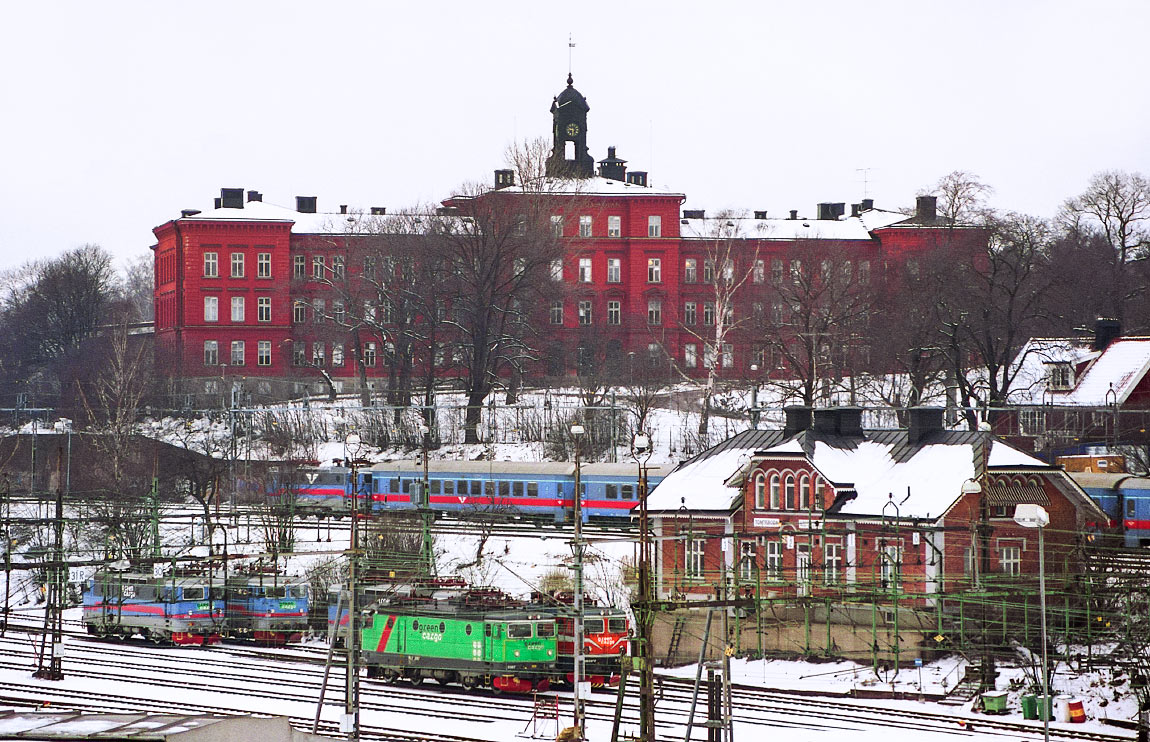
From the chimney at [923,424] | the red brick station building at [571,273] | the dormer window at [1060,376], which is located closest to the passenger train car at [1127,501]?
the chimney at [923,424]

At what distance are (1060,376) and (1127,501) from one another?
631 inches

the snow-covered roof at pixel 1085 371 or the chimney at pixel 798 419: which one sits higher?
the snow-covered roof at pixel 1085 371

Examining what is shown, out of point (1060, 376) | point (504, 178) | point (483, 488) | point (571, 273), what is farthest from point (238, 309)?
point (1060, 376)

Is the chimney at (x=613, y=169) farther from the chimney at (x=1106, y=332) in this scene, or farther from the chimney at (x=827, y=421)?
the chimney at (x=827, y=421)

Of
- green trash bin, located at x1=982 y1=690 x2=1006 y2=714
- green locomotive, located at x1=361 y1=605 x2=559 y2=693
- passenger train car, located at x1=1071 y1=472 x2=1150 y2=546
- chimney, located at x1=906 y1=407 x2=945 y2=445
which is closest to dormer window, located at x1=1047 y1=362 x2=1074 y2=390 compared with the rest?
passenger train car, located at x1=1071 y1=472 x2=1150 y2=546

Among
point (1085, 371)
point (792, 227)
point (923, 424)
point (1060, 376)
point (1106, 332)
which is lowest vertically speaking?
point (923, 424)

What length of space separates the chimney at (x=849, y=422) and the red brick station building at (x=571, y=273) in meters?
42.3

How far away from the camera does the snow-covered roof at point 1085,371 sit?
58031mm

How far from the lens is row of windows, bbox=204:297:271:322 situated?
3568 inches

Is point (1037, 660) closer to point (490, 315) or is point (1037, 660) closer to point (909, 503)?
point (909, 503)

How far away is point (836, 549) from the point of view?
133ft

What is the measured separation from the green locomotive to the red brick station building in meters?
52.0

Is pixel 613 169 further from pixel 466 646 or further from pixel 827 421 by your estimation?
pixel 466 646

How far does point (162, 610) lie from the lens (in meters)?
41.1
